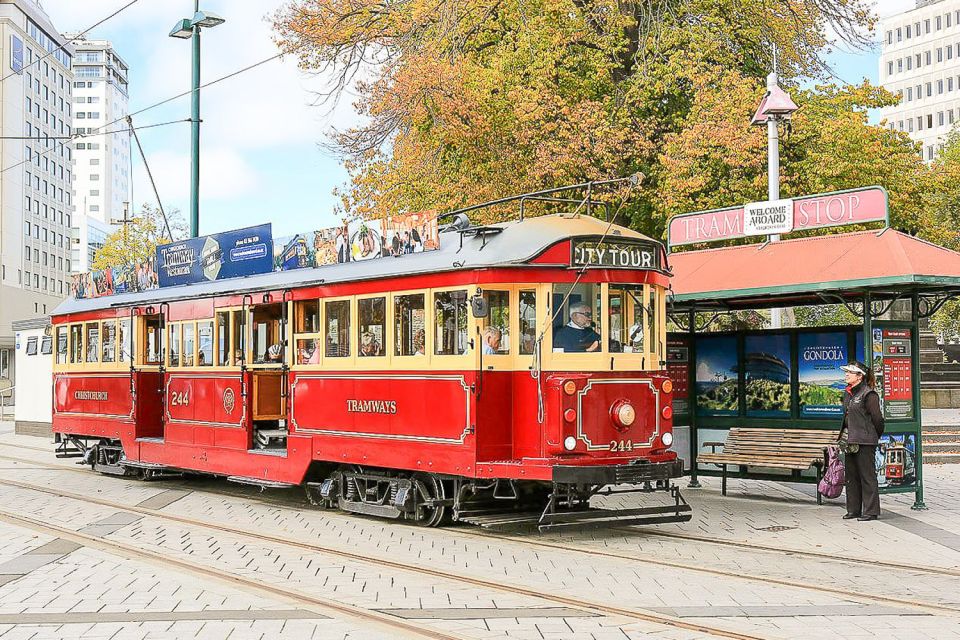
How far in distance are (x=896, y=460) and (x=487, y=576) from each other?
6245mm

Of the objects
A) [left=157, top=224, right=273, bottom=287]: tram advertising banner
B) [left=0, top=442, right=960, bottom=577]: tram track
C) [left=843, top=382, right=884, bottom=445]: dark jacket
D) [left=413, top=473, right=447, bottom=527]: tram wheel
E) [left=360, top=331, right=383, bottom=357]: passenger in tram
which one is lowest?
[left=0, top=442, right=960, bottom=577]: tram track

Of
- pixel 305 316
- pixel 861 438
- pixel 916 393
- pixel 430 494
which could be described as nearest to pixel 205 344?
pixel 305 316

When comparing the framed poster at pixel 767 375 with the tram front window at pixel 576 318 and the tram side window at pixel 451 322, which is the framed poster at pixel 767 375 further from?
the tram side window at pixel 451 322

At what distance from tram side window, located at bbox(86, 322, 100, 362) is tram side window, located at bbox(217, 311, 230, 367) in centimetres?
418

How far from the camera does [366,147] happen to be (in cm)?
2367

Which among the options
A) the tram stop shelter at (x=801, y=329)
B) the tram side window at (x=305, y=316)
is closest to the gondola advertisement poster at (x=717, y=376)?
the tram stop shelter at (x=801, y=329)

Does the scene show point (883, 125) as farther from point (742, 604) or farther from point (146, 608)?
point (146, 608)

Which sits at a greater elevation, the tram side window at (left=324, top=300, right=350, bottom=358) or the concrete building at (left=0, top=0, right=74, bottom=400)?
the concrete building at (left=0, top=0, right=74, bottom=400)

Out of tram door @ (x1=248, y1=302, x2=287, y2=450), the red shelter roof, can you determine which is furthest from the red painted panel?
the red shelter roof

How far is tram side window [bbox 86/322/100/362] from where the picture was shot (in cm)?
1817

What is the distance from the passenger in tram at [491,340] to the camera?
11.0 meters

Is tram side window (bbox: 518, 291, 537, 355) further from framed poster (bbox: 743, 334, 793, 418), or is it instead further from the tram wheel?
framed poster (bbox: 743, 334, 793, 418)

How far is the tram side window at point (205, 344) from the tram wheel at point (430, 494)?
462cm

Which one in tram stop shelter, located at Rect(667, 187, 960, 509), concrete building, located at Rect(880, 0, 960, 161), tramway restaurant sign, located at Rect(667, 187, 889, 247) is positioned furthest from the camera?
concrete building, located at Rect(880, 0, 960, 161)
